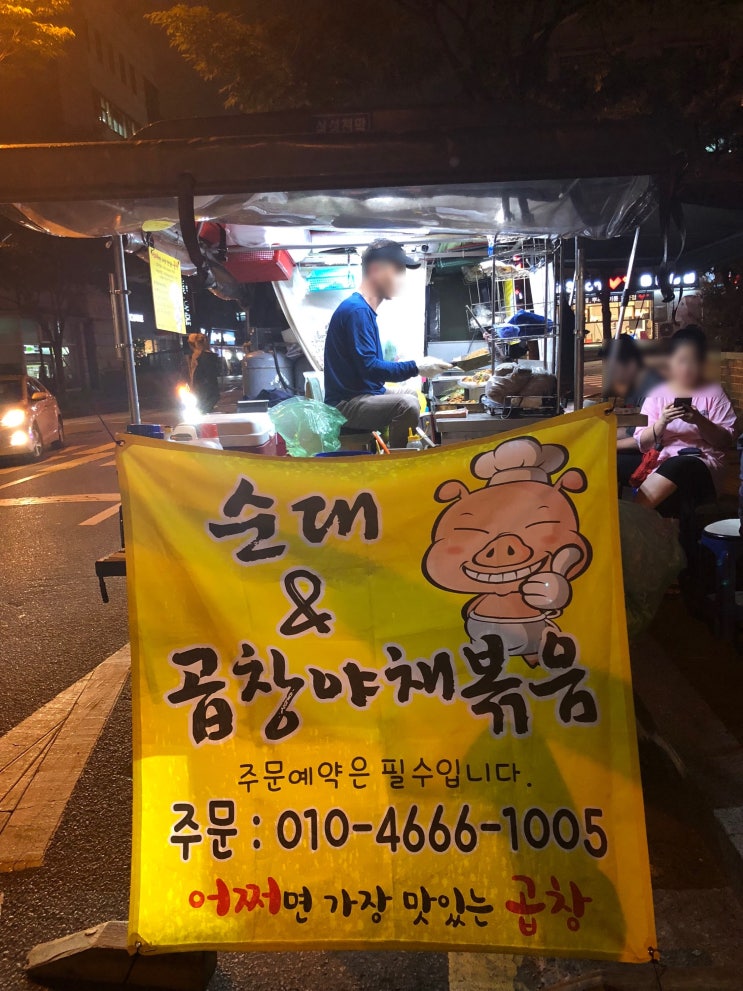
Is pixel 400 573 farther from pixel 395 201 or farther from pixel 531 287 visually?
pixel 531 287

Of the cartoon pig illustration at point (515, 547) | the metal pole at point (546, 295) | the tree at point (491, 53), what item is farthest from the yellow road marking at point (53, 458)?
the cartoon pig illustration at point (515, 547)

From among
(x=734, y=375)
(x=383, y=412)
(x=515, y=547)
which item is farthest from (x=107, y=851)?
(x=734, y=375)

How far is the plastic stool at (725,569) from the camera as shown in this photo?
4.12m

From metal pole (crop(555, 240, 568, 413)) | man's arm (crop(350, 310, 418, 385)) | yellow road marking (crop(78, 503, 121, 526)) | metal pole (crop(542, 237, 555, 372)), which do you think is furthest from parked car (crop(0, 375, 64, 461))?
metal pole (crop(555, 240, 568, 413))

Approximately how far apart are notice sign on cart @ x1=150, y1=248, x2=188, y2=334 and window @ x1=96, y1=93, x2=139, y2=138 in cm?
3856

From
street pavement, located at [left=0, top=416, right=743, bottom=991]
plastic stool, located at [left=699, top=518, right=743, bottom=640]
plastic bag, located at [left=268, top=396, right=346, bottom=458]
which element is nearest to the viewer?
street pavement, located at [left=0, top=416, right=743, bottom=991]

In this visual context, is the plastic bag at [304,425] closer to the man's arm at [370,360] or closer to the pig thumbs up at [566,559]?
the man's arm at [370,360]

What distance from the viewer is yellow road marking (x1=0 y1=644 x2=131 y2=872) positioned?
321 centimetres

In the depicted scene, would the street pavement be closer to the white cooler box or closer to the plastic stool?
the plastic stool

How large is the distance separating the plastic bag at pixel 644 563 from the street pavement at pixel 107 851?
0.67 m

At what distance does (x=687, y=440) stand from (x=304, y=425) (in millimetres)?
2608

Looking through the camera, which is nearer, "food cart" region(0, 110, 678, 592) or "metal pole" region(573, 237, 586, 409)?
"food cart" region(0, 110, 678, 592)

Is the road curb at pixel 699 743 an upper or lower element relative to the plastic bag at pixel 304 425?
lower

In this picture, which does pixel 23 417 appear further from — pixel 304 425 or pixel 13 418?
pixel 304 425
